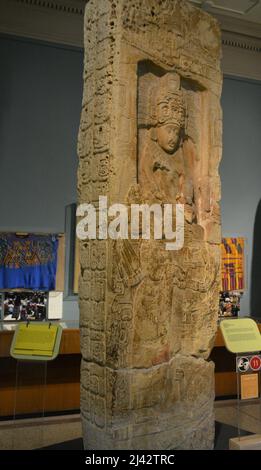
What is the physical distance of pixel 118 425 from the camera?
121 inches

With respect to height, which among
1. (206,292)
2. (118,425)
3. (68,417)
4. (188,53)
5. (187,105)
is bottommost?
(68,417)

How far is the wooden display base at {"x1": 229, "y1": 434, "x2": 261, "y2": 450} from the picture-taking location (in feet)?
11.9

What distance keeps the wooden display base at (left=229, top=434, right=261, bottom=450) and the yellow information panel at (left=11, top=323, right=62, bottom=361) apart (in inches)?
64.5

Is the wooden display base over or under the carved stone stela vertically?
under

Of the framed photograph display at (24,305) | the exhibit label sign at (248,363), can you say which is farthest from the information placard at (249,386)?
the framed photograph display at (24,305)

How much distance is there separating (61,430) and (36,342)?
1.47 m

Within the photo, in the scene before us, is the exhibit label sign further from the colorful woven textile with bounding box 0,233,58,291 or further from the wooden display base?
the colorful woven textile with bounding box 0,233,58,291

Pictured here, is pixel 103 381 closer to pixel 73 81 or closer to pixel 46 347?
pixel 46 347

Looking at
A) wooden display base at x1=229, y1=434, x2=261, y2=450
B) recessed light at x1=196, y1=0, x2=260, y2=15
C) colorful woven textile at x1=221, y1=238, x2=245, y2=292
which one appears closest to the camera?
wooden display base at x1=229, y1=434, x2=261, y2=450

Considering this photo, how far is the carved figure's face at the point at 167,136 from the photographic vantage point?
352 centimetres

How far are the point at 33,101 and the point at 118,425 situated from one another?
417 centimetres

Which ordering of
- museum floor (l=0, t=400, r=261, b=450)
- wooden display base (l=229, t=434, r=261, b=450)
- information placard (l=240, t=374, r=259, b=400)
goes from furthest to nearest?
museum floor (l=0, t=400, r=261, b=450) < information placard (l=240, t=374, r=259, b=400) < wooden display base (l=229, t=434, r=261, b=450)

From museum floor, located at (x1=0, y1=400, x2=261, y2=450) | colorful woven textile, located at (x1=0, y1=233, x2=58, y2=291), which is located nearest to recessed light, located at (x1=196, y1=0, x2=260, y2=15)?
colorful woven textile, located at (x1=0, y1=233, x2=58, y2=291)

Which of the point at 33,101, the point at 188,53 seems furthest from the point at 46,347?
the point at 33,101
